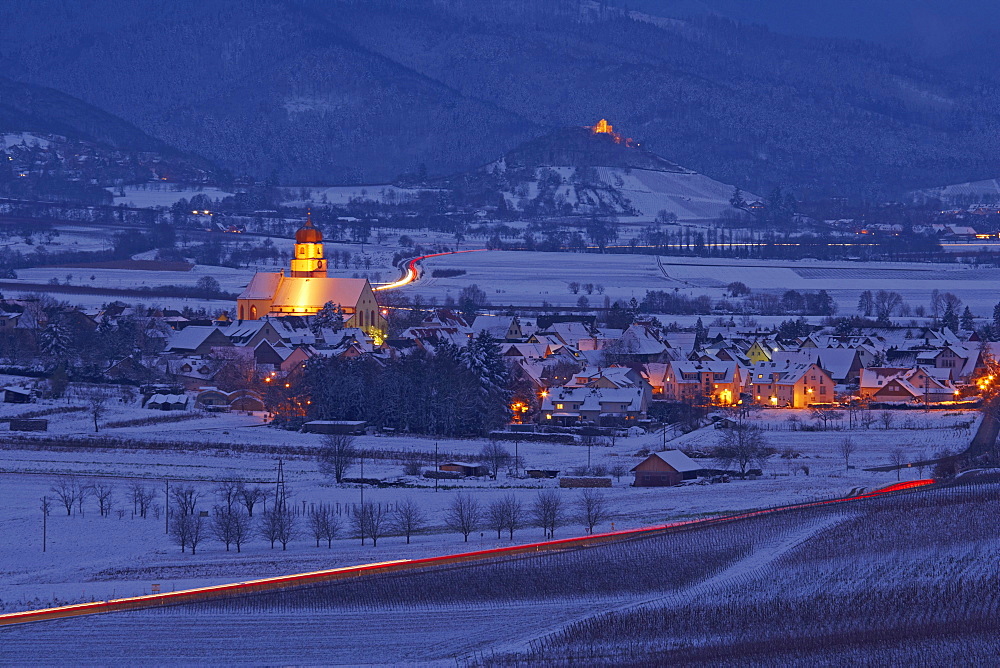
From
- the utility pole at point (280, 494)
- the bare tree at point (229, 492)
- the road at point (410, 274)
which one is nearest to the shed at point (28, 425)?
the utility pole at point (280, 494)

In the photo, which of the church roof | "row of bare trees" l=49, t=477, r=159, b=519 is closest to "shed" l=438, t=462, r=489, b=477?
"row of bare trees" l=49, t=477, r=159, b=519

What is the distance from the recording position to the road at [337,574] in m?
27.9

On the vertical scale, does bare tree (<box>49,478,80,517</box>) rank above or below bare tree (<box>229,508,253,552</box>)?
above

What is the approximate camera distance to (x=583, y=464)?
4591 centimetres

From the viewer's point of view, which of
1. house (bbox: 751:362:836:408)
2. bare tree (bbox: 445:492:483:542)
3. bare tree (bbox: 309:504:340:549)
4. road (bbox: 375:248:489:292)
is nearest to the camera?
bare tree (bbox: 309:504:340:549)

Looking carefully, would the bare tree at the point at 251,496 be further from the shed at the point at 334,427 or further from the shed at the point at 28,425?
the shed at the point at 28,425

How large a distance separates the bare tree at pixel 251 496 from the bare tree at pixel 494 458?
681cm

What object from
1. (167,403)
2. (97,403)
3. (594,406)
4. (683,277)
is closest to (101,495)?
(97,403)

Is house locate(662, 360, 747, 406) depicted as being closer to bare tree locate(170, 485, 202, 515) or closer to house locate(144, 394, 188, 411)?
house locate(144, 394, 188, 411)

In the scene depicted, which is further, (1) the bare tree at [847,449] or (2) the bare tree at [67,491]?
(1) the bare tree at [847,449]

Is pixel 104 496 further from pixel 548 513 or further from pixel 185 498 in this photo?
pixel 548 513

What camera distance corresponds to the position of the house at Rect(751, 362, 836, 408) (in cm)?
6184

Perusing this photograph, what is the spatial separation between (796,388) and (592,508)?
88.9ft

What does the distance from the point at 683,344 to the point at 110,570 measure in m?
47.4
